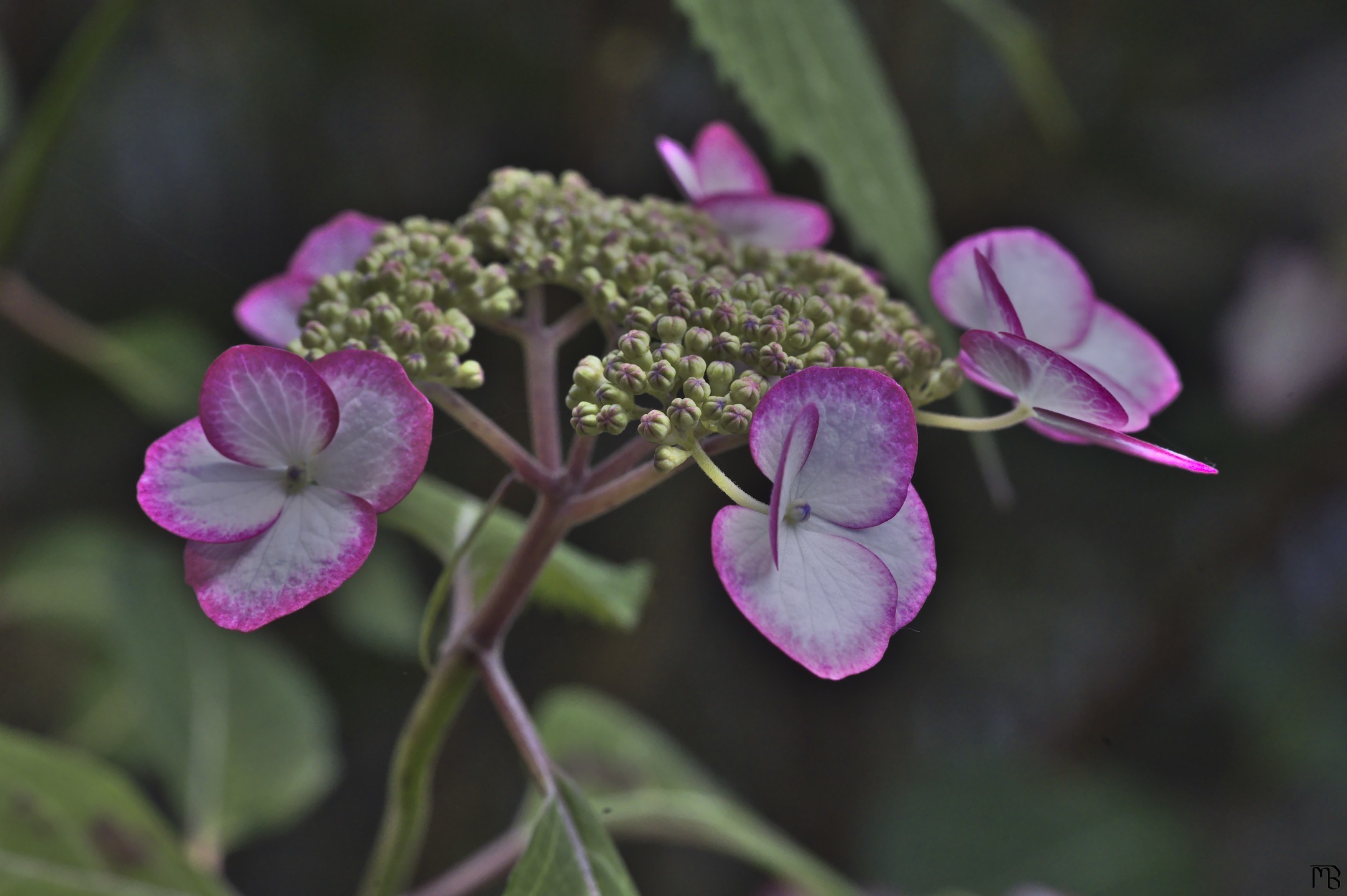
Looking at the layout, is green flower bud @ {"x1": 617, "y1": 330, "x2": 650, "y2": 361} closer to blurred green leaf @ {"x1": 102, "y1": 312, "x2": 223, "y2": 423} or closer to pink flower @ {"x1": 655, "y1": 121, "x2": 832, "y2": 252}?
pink flower @ {"x1": 655, "y1": 121, "x2": 832, "y2": 252}

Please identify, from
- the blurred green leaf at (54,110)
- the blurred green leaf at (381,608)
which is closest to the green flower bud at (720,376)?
the blurred green leaf at (54,110)

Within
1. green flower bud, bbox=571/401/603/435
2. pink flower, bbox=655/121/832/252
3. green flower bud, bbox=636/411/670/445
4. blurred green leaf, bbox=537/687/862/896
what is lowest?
blurred green leaf, bbox=537/687/862/896

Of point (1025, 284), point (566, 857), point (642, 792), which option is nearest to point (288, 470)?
point (566, 857)

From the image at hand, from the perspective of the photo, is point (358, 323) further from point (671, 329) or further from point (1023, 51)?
point (1023, 51)

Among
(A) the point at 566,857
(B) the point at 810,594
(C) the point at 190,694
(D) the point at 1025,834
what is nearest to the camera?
(B) the point at 810,594

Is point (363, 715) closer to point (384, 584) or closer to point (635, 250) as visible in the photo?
point (384, 584)

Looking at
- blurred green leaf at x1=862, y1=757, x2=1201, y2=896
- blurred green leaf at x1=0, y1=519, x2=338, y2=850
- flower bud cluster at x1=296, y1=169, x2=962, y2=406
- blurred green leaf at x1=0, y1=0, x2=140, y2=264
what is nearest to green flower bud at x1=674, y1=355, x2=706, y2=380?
flower bud cluster at x1=296, y1=169, x2=962, y2=406
